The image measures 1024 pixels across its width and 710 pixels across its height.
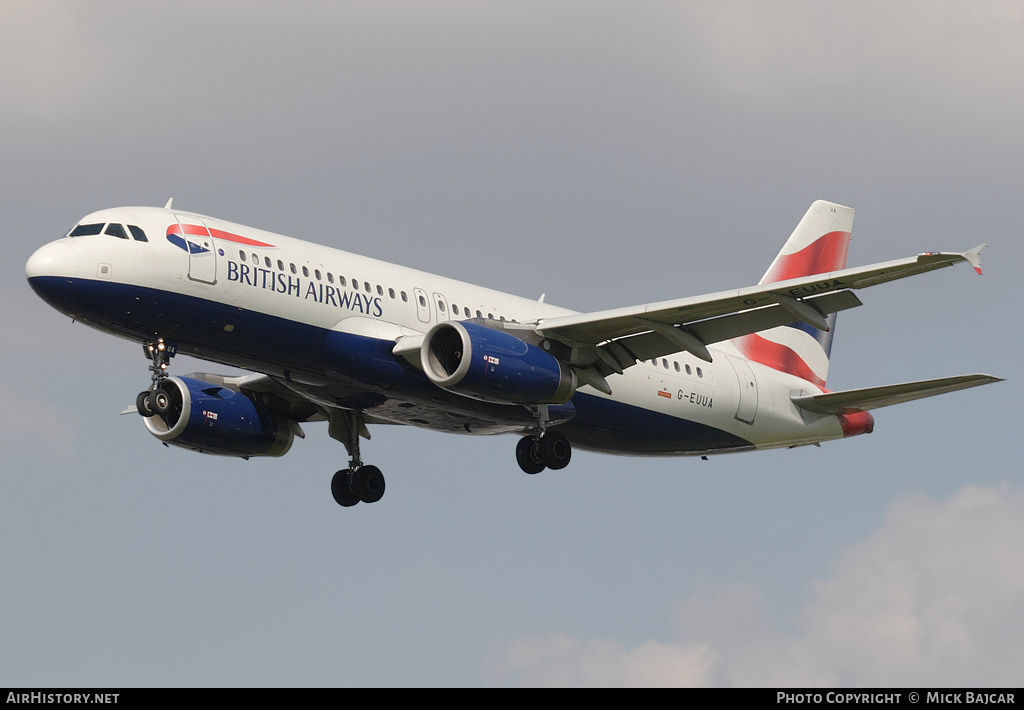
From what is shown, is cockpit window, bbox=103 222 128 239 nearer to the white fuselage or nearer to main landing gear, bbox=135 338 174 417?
the white fuselage

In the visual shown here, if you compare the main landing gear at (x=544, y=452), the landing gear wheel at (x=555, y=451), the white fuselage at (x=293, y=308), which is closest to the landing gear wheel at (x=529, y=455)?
the main landing gear at (x=544, y=452)

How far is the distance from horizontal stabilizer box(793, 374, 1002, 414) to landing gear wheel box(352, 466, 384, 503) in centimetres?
1242

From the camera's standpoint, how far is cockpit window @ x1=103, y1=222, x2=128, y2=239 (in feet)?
115

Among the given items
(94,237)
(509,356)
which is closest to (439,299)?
(509,356)

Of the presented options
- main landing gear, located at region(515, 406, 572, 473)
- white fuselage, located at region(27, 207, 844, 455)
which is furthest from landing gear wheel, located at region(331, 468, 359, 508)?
main landing gear, located at region(515, 406, 572, 473)

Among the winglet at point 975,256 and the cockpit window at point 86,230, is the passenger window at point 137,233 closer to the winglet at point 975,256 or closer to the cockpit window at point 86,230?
the cockpit window at point 86,230

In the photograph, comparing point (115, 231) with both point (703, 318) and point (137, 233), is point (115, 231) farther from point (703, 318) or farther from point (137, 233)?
point (703, 318)

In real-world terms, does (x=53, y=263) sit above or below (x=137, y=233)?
below

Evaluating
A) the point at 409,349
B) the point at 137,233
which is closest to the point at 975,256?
the point at 409,349

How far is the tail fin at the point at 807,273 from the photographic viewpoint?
4700 cm

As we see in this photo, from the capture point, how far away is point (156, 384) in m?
36.6

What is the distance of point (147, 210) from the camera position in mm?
35875

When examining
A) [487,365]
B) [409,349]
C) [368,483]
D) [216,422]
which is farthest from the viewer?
[368,483]

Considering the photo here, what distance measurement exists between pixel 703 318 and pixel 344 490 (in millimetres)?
12734
